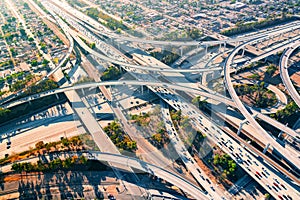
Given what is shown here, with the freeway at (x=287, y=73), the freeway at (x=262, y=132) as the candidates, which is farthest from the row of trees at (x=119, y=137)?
the freeway at (x=287, y=73)

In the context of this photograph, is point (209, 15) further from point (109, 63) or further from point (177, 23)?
point (109, 63)

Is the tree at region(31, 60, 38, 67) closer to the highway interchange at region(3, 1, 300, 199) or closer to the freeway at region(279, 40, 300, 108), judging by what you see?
the highway interchange at region(3, 1, 300, 199)

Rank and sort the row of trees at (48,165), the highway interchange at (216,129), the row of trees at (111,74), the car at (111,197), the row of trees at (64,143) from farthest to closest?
the row of trees at (111,74), the row of trees at (64,143), the row of trees at (48,165), the car at (111,197), the highway interchange at (216,129)

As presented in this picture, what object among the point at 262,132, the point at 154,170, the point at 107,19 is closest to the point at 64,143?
the point at 154,170

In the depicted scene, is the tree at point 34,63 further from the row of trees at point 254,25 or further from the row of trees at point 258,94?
the row of trees at point 254,25

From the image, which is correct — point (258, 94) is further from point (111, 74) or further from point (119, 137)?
point (111, 74)

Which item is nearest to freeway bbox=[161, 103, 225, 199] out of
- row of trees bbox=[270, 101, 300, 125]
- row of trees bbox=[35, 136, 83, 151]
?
row of trees bbox=[35, 136, 83, 151]
